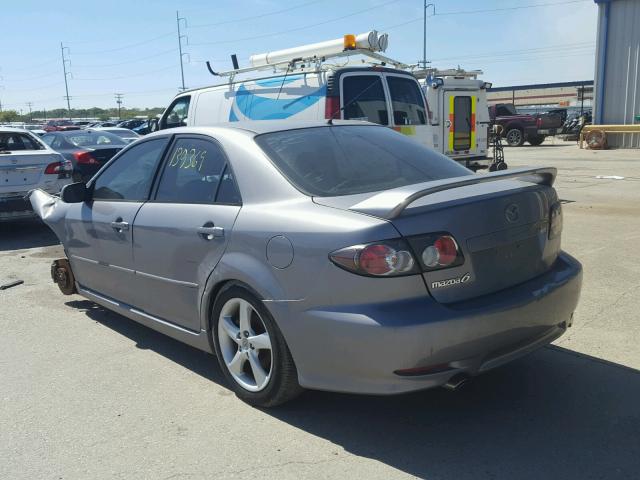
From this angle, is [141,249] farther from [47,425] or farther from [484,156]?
[484,156]

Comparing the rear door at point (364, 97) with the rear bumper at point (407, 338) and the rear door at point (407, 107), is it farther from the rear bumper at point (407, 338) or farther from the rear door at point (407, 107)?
the rear bumper at point (407, 338)

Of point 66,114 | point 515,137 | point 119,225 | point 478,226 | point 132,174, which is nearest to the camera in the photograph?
point 478,226

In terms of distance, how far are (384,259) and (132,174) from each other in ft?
8.36

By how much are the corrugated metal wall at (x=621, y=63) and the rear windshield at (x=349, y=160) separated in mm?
20850

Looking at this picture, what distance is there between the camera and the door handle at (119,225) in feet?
14.5

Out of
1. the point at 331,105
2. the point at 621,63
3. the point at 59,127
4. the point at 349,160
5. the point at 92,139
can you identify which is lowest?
the point at 59,127

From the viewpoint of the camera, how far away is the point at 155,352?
4582mm

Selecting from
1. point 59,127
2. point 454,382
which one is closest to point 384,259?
point 454,382

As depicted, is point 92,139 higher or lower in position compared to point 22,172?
higher

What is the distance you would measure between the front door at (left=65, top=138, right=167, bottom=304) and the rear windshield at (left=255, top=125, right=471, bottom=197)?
3.77 ft

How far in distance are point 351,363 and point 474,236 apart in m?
0.86

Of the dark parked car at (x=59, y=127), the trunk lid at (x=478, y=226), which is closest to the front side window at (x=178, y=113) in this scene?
the trunk lid at (x=478, y=226)

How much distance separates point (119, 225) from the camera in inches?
176

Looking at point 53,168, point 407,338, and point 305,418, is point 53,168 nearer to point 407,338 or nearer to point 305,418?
point 305,418
